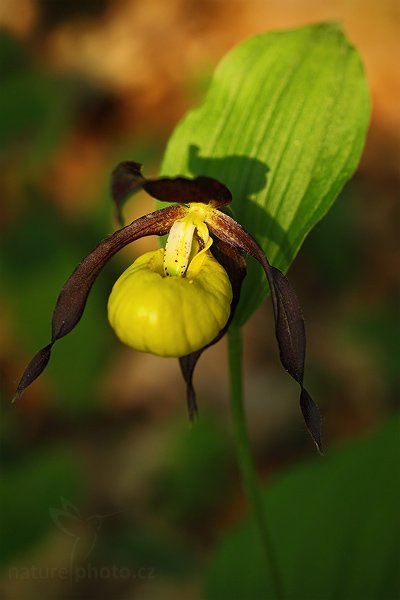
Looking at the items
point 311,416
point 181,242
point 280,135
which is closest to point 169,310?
point 181,242

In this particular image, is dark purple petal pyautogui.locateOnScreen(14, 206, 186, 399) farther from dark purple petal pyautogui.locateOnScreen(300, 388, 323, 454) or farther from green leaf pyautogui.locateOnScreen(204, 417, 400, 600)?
green leaf pyautogui.locateOnScreen(204, 417, 400, 600)

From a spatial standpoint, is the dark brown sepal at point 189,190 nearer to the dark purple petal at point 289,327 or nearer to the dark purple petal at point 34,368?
the dark purple petal at point 289,327

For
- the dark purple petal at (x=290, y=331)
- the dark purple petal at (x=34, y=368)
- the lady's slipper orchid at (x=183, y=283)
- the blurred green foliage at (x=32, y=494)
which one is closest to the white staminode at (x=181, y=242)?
the lady's slipper orchid at (x=183, y=283)

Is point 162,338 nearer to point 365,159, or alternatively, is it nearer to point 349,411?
point 349,411

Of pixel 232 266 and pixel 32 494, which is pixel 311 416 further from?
pixel 32 494

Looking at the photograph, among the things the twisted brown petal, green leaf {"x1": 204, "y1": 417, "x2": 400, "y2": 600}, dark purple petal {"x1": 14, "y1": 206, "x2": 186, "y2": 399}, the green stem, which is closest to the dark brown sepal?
the twisted brown petal

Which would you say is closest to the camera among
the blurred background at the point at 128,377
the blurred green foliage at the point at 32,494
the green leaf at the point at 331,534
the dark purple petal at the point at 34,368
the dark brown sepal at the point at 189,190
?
the dark brown sepal at the point at 189,190
